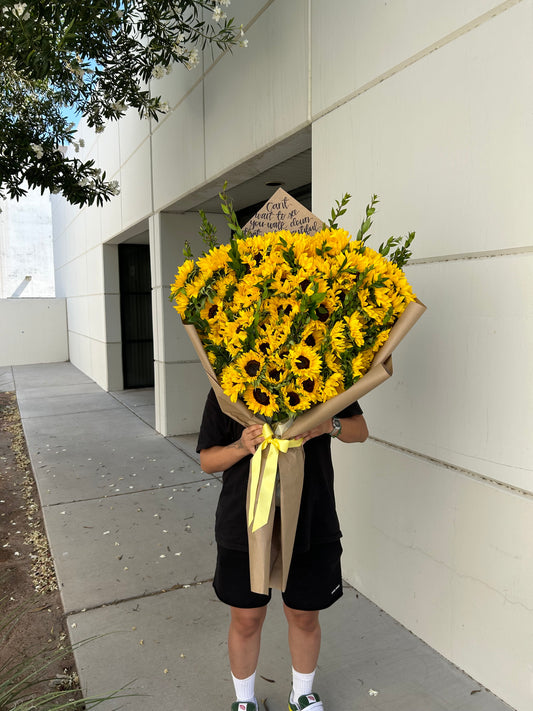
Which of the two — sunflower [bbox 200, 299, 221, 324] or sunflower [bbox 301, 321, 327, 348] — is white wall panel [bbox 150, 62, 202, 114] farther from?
sunflower [bbox 301, 321, 327, 348]

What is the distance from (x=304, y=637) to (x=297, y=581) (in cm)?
27

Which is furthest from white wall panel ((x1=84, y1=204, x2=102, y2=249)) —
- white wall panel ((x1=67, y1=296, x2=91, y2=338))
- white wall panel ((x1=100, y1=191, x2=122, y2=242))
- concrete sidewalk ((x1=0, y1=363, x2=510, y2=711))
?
concrete sidewalk ((x1=0, y1=363, x2=510, y2=711))

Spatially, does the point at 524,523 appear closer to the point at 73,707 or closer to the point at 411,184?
the point at 411,184

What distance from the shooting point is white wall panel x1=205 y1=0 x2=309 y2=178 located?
347 centimetres

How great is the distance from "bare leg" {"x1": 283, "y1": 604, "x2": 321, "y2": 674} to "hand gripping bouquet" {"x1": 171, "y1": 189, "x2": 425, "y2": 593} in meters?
0.30

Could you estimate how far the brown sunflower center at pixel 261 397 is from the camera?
1.62 metres

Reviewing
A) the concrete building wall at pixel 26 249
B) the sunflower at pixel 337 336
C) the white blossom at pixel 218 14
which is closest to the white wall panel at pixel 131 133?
the white blossom at pixel 218 14

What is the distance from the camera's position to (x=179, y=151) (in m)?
5.82

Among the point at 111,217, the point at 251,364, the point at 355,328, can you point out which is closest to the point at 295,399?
the point at 251,364

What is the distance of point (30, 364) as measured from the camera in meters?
16.0

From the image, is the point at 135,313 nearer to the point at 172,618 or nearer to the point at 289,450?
the point at 172,618

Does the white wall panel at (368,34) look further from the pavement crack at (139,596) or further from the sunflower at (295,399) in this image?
the pavement crack at (139,596)

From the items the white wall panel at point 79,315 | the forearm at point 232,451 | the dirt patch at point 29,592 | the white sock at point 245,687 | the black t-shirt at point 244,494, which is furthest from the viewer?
the white wall panel at point 79,315

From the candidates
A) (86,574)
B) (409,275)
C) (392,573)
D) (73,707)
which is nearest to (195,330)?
(409,275)
